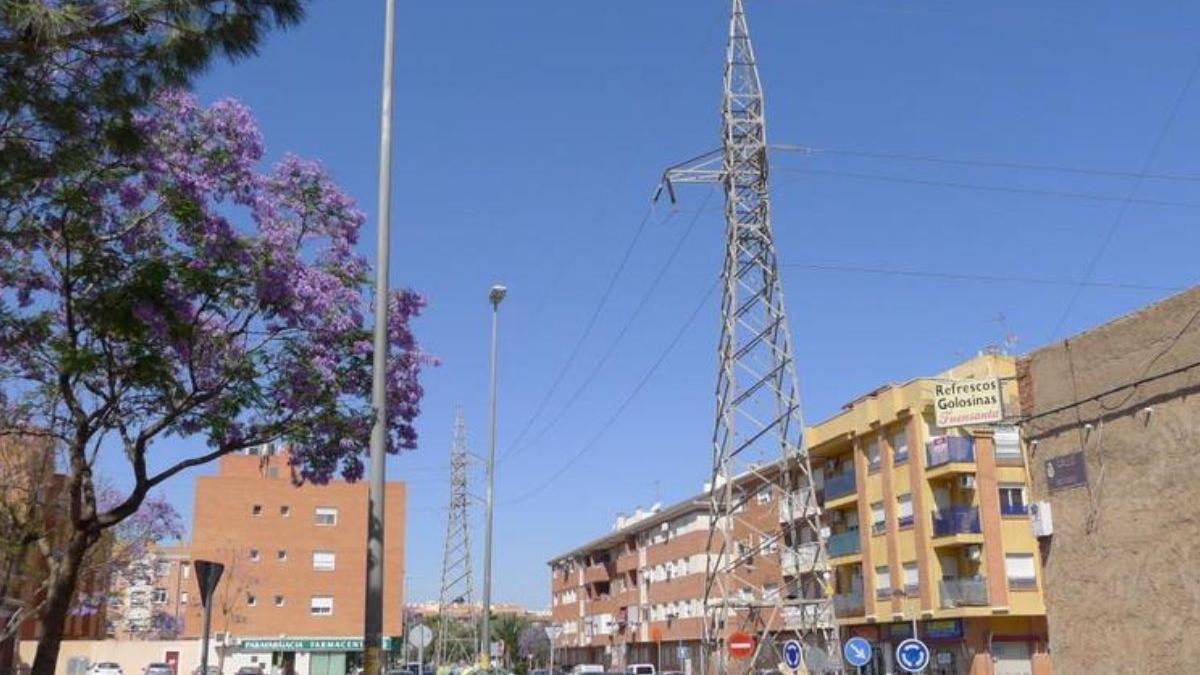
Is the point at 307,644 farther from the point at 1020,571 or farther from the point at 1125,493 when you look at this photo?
the point at 1125,493

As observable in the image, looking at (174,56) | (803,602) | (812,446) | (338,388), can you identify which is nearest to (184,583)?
(812,446)

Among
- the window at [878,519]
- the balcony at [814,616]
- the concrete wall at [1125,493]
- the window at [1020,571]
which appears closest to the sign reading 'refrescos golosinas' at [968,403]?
the concrete wall at [1125,493]

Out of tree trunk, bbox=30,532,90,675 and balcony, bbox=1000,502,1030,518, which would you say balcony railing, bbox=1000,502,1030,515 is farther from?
tree trunk, bbox=30,532,90,675

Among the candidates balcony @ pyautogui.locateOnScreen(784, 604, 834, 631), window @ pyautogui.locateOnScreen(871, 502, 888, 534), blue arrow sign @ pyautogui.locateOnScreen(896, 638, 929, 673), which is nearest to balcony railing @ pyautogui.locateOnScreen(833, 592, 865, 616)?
window @ pyautogui.locateOnScreen(871, 502, 888, 534)

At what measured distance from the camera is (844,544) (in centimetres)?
5488

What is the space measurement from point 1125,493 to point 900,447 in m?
37.5

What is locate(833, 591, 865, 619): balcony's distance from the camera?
5266 centimetres

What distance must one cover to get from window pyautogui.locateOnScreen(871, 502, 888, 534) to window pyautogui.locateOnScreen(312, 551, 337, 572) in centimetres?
3249

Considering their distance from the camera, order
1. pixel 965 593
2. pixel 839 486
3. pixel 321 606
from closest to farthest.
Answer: pixel 965 593, pixel 839 486, pixel 321 606

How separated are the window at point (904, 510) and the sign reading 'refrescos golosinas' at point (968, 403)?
34.4 metres

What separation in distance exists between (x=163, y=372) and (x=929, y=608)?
4030cm

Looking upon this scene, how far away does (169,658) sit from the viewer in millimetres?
65688

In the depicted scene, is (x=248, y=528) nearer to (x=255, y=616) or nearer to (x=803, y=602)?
(x=255, y=616)

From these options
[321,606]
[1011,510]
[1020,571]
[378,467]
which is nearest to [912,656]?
[378,467]
